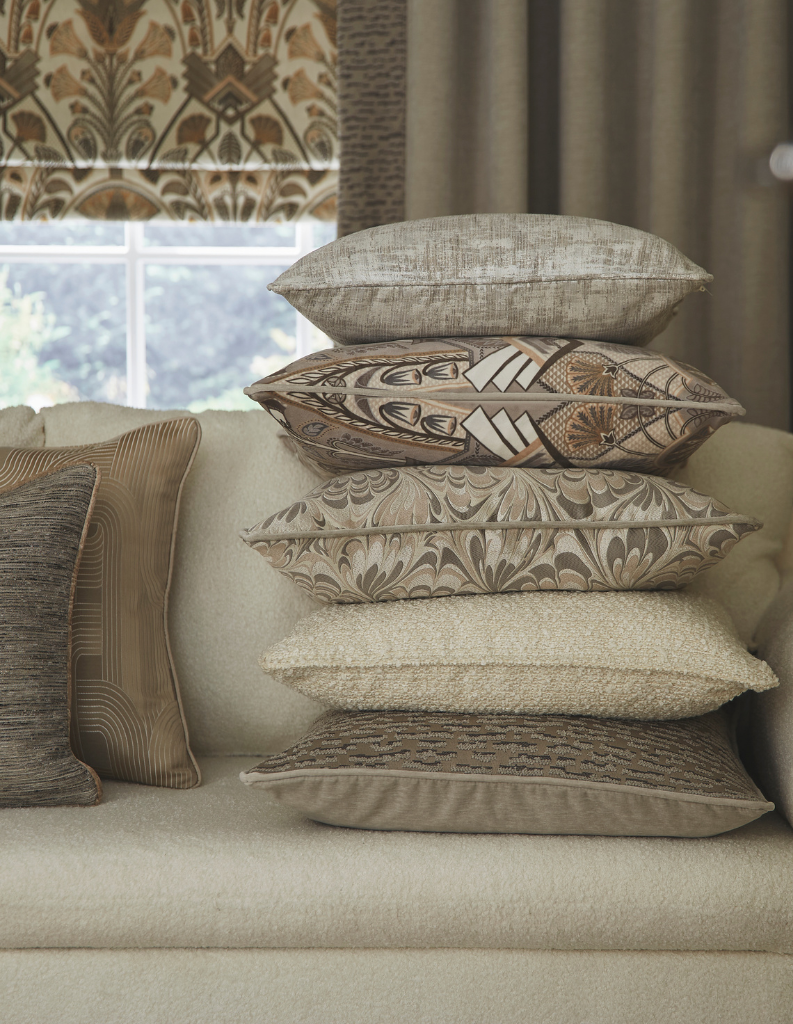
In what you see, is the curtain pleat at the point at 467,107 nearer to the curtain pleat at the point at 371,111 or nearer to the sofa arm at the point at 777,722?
the curtain pleat at the point at 371,111

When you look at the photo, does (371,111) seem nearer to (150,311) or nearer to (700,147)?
(700,147)

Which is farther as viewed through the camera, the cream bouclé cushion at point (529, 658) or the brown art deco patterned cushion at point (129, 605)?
the brown art deco patterned cushion at point (129, 605)

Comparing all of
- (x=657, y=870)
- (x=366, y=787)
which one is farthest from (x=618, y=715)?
(x=366, y=787)

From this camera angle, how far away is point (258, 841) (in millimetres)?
701

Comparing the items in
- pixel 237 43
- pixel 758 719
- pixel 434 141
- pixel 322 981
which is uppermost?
pixel 237 43

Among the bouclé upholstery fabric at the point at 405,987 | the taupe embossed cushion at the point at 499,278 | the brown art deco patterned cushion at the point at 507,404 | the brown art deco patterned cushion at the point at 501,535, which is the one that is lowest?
the bouclé upholstery fabric at the point at 405,987

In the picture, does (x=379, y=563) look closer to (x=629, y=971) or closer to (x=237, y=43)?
(x=629, y=971)

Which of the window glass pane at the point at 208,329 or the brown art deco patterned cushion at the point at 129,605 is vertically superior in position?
the window glass pane at the point at 208,329

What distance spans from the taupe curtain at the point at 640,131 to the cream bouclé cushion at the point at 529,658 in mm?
1061

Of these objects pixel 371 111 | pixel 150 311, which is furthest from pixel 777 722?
pixel 150 311

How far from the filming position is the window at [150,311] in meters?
2.74

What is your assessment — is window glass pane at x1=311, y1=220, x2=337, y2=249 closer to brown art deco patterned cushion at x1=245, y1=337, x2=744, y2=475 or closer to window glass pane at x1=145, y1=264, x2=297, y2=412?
window glass pane at x1=145, y1=264, x2=297, y2=412

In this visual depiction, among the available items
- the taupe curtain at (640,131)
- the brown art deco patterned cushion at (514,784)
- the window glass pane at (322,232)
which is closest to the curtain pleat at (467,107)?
the taupe curtain at (640,131)

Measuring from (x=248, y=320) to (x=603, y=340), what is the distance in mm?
2063
